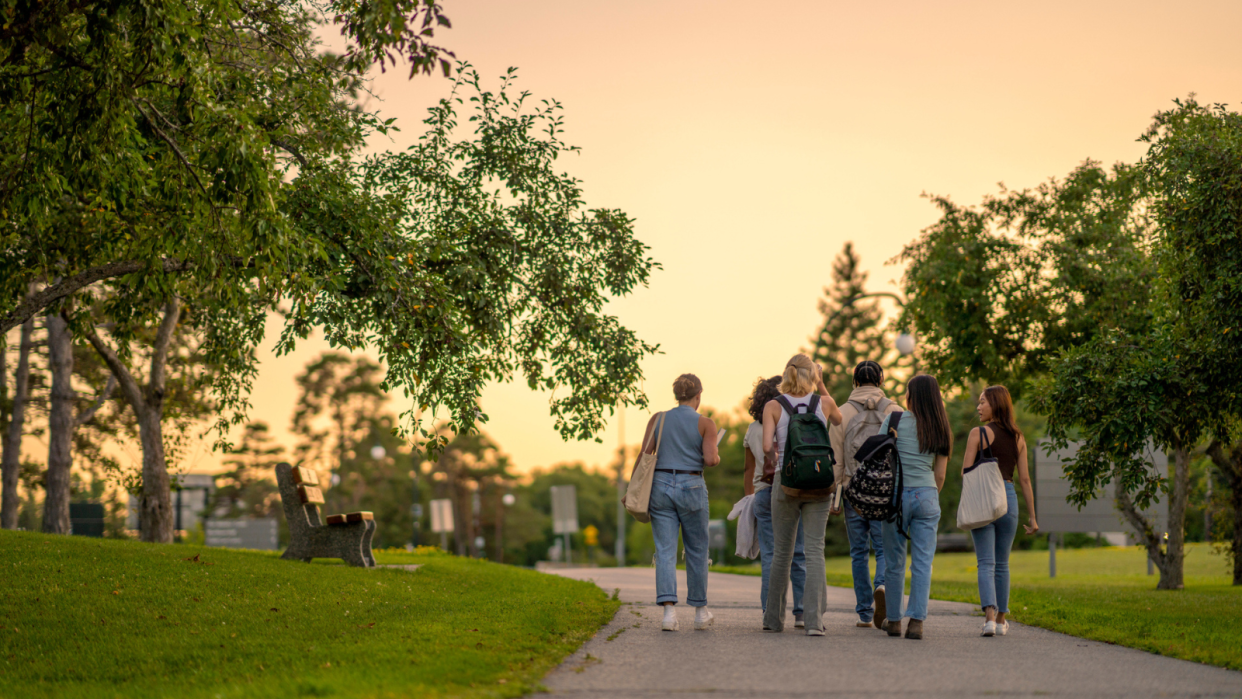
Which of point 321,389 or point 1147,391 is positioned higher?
point 321,389

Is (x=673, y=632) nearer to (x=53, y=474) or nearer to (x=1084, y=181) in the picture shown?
(x=1084, y=181)

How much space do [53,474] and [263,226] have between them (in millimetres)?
16900

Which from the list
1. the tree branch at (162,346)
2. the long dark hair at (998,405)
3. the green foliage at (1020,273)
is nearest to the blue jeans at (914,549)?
the long dark hair at (998,405)

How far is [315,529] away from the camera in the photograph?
46.0 ft

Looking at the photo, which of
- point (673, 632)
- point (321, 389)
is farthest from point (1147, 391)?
point (321, 389)

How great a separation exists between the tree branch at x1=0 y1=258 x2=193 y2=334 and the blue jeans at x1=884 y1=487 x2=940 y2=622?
24.0 ft

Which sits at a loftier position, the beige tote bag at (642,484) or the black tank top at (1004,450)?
the black tank top at (1004,450)

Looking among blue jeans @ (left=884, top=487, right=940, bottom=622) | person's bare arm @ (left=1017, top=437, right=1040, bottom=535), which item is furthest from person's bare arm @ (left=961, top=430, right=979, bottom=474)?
blue jeans @ (left=884, top=487, right=940, bottom=622)

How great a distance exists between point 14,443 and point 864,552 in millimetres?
22131

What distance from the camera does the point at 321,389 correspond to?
69.8 metres

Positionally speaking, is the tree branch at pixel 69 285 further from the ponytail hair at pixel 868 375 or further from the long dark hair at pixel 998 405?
the long dark hair at pixel 998 405

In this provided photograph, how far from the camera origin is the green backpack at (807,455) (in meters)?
7.79

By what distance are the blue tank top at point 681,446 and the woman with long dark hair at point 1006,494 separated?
206 cm

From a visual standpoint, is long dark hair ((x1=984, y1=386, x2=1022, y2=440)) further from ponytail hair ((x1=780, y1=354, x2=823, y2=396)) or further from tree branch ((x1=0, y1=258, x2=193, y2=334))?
tree branch ((x1=0, y1=258, x2=193, y2=334))
